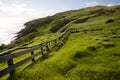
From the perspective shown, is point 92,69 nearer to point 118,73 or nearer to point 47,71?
point 118,73

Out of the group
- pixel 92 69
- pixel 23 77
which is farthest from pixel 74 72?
pixel 23 77

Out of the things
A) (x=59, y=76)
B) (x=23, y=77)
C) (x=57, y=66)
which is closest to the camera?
(x=23, y=77)

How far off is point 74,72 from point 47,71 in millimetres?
1706

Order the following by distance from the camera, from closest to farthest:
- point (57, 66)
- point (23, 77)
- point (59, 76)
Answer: point (23, 77) → point (59, 76) → point (57, 66)

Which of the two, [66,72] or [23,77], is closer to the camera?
[23,77]

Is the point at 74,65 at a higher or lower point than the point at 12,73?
lower

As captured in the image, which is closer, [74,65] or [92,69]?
[92,69]

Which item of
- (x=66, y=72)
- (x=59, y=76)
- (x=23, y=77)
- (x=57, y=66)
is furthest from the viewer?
(x=57, y=66)

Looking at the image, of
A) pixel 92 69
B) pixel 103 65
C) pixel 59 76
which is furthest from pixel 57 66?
pixel 103 65

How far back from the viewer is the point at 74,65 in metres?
11.9

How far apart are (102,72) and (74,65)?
2.34 meters

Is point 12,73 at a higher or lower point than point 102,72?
higher

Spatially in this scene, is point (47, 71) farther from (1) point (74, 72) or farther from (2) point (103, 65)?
(2) point (103, 65)

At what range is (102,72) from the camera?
1019cm
